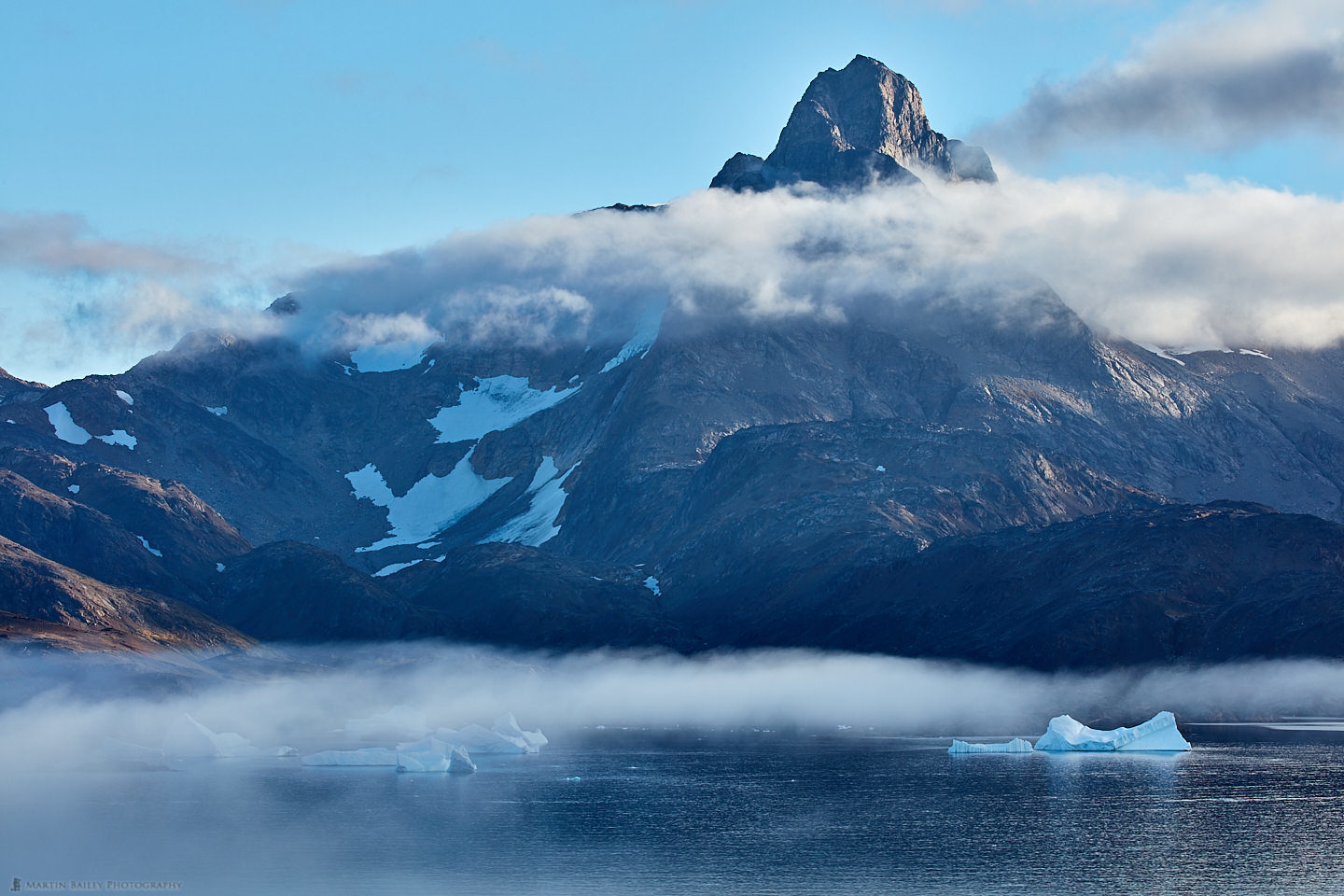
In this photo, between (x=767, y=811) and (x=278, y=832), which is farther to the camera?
(x=767, y=811)

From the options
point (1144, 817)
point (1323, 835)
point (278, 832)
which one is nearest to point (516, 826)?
point (278, 832)

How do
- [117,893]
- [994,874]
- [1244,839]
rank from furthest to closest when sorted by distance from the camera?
[1244,839]
[994,874]
[117,893]

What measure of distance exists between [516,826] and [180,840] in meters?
30.3

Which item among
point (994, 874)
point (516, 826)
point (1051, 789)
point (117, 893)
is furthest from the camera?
point (1051, 789)

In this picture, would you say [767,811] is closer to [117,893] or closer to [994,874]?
[994,874]

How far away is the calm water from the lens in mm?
119125

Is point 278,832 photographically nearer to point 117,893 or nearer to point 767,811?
point 117,893

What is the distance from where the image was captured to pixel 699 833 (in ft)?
475

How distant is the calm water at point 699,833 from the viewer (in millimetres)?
119125

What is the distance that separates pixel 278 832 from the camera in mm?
141625

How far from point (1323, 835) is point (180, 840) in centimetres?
9957

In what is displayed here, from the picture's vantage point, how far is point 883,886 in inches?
4577

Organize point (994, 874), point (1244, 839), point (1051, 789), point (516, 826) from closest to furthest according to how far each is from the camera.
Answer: point (994, 874) → point (1244, 839) → point (516, 826) → point (1051, 789)

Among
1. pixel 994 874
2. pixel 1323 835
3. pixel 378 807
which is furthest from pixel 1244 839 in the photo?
pixel 378 807
